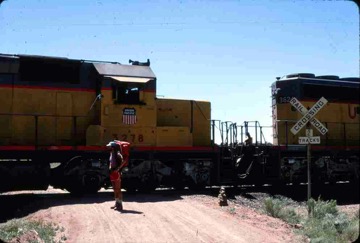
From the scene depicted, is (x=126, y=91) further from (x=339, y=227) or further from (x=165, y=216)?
(x=339, y=227)

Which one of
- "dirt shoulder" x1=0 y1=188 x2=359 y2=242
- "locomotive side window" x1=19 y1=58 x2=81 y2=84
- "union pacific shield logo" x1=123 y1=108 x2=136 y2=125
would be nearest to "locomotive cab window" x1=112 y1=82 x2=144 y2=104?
"union pacific shield logo" x1=123 y1=108 x2=136 y2=125

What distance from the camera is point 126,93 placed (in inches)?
520

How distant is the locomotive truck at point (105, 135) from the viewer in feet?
40.0

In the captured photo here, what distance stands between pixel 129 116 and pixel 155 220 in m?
4.95

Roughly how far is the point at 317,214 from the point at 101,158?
22.6ft

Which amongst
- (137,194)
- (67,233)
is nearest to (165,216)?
(67,233)

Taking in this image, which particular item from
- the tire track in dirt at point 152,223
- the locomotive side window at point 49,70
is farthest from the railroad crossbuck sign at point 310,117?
the locomotive side window at point 49,70

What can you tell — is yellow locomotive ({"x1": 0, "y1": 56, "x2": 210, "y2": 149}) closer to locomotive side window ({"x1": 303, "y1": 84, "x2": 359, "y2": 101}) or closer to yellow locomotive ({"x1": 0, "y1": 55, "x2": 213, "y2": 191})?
yellow locomotive ({"x1": 0, "y1": 55, "x2": 213, "y2": 191})

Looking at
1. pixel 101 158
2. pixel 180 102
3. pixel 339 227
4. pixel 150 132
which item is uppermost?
pixel 180 102

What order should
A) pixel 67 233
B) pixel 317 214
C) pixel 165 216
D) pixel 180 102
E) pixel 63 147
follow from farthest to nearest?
1. pixel 180 102
2. pixel 63 147
3. pixel 317 214
4. pixel 165 216
5. pixel 67 233

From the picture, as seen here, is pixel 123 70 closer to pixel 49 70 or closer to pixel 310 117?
pixel 49 70

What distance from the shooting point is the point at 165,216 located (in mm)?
9430

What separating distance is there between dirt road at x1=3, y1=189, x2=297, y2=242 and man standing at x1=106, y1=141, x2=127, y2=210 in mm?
292

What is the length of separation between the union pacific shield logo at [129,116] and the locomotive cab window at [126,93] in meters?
0.28
